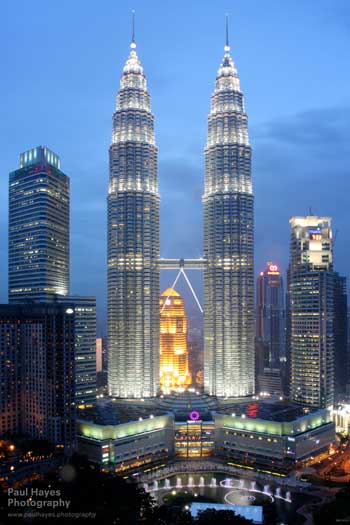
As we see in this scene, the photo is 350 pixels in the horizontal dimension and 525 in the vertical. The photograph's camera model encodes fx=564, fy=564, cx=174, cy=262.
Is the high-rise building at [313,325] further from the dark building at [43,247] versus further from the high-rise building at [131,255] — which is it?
the dark building at [43,247]

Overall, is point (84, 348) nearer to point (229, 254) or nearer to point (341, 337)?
point (229, 254)

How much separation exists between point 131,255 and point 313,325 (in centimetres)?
4308

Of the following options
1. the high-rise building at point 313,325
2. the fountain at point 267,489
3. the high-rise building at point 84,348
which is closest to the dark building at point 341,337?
the high-rise building at point 313,325

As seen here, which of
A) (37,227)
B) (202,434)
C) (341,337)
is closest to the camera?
(202,434)

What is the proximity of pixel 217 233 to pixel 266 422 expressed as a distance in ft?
146

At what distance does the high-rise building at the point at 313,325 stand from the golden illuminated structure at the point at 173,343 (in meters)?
30.8

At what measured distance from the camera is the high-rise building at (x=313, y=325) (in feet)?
404

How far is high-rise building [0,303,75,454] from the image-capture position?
311 feet

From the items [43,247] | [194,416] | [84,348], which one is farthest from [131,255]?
[194,416]

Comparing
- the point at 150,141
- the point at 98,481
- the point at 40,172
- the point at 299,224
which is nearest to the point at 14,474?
the point at 98,481

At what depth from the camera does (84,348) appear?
124250mm

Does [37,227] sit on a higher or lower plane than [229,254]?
higher

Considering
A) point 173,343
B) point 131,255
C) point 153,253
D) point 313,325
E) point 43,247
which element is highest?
point 43,247

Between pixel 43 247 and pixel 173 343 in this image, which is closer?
pixel 43 247
